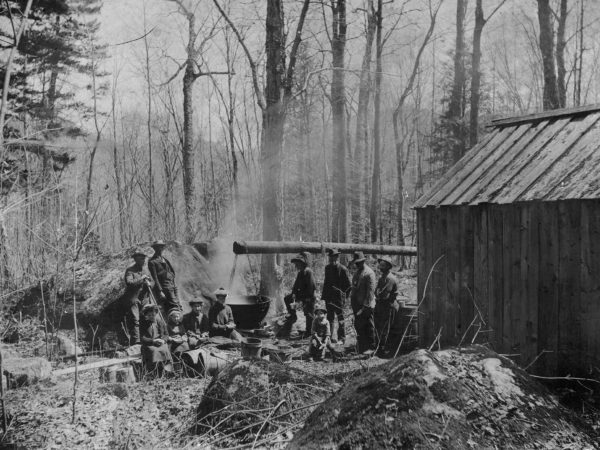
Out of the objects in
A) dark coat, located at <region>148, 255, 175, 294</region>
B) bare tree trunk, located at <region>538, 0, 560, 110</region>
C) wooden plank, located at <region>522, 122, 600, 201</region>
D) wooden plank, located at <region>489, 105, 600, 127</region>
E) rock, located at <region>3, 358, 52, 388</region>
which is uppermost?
bare tree trunk, located at <region>538, 0, 560, 110</region>

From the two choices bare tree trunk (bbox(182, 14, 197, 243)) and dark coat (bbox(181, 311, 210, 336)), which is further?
bare tree trunk (bbox(182, 14, 197, 243))

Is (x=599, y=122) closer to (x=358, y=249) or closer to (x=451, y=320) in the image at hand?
(x=451, y=320)

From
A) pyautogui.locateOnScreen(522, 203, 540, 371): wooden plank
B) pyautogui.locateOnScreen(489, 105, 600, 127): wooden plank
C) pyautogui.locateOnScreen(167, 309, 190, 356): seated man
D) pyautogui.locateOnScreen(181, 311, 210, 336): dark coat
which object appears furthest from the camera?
pyautogui.locateOnScreen(181, 311, 210, 336): dark coat

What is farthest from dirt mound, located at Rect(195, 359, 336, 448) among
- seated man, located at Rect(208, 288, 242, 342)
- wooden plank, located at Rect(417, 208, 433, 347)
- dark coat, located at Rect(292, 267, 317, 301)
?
dark coat, located at Rect(292, 267, 317, 301)

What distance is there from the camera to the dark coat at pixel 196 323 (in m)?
11.1

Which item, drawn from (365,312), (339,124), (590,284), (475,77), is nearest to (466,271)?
(590,284)

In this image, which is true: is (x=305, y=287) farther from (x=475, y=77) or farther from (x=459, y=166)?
(x=475, y=77)

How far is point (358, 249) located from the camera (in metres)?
14.3

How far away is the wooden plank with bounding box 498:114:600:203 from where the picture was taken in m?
7.40

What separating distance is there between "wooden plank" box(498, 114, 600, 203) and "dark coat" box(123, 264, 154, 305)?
780cm

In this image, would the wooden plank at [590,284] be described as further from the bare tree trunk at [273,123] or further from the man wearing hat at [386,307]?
the bare tree trunk at [273,123]

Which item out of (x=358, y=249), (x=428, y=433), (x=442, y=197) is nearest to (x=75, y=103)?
(x=358, y=249)

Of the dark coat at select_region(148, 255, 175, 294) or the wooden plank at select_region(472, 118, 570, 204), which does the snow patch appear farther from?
the dark coat at select_region(148, 255, 175, 294)

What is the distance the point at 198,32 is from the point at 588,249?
20522 mm
